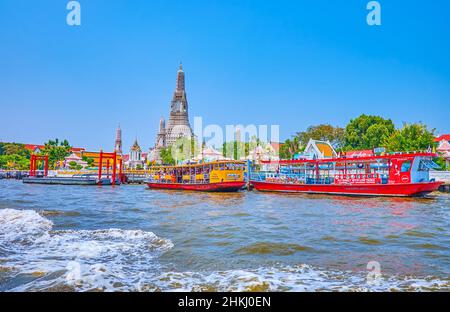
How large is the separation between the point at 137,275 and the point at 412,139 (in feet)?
140

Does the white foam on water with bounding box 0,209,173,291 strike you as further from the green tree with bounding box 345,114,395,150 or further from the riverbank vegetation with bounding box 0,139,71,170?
the riverbank vegetation with bounding box 0,139,71,170

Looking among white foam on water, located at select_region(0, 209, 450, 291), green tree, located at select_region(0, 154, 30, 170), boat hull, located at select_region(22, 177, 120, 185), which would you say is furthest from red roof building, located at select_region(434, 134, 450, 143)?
green tree, located at select_region(0, 154, 30, 170)

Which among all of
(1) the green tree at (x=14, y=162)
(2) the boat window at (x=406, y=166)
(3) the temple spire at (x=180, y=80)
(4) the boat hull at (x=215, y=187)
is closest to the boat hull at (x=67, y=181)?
(4) the boat hull at (x=215, y=187)

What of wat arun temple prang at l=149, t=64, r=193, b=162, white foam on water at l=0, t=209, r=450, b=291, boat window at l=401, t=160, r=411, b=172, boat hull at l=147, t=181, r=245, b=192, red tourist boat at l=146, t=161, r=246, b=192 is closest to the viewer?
white foam on water at l=0, t=209, r=450, b=291

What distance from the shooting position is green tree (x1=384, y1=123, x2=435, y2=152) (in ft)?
132

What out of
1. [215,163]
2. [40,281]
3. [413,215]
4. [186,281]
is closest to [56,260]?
[40,281]

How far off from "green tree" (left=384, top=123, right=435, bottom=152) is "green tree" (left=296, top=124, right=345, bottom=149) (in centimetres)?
1583

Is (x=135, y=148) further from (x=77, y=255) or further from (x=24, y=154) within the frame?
(x=77, y=255)

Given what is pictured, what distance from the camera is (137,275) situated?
596cm

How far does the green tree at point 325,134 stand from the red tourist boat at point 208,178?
27.9 metres

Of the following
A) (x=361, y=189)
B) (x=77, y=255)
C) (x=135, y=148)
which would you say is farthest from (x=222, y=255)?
(x=135, y=148)
